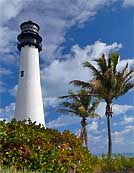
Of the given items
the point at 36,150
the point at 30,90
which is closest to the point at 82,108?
the point at 30,90

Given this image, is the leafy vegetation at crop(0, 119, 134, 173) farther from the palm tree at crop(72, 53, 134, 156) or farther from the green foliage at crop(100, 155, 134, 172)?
the palm tree at crop(72, 53, 134, 156)

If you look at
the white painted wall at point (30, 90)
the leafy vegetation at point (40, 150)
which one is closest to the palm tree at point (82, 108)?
the white painted wall at point (30, 90)

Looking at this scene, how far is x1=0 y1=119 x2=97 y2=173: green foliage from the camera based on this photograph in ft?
27.3

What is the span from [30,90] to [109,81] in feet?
18.8

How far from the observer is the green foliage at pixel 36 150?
8336 mm

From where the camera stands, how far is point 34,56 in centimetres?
2491

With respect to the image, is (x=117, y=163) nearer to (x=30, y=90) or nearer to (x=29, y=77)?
(x=30, y=90)

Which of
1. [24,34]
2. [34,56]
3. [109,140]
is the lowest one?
[109,140]

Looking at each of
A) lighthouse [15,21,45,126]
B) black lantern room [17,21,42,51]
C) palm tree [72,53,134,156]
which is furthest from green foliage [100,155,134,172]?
black lantern room [17,21,42,51]

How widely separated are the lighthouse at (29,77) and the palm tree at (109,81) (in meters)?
4.22

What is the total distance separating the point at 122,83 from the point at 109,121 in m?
2.11

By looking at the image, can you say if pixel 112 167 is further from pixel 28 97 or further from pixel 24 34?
pixel 24 34

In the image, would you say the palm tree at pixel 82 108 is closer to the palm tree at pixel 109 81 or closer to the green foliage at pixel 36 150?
the palm tree at pixel 109 81

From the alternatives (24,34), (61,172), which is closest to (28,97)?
(24,34)
